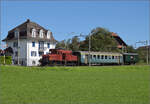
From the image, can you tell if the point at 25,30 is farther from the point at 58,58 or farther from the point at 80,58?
the point at 58,58

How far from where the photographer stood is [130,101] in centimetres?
1048

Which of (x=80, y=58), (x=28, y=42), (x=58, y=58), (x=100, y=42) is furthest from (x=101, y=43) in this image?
(x=58, y=58)

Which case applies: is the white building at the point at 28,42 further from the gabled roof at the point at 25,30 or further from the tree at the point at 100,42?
the tree at the point at 100,42

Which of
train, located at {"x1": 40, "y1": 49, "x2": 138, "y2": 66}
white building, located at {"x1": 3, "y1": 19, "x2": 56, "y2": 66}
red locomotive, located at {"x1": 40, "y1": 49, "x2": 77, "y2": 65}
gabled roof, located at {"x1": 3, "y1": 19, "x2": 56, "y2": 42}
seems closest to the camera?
red locomotive, located at {"x1": 40, "y1": 49, "x2": 77, "y2": 65}

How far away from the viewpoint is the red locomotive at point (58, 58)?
3616 centimetres

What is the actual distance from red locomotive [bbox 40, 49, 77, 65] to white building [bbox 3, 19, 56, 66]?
55.9 ft

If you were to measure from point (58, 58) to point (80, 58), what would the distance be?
5241mm

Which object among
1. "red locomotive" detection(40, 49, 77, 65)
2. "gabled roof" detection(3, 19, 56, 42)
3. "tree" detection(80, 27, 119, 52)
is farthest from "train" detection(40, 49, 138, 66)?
"gabled roof" detection(3, 19, 56, 42)

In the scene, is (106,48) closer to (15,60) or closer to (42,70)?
(15,60)

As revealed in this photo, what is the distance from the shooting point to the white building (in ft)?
179

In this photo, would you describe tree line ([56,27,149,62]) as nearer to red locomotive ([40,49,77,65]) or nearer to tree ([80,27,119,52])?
tree ([80,27,119,52])

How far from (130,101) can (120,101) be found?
0.48 metres

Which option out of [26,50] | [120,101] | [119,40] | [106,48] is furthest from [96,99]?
[119,40]

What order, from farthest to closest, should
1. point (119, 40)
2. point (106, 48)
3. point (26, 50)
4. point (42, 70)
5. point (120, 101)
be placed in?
1. point (119, 40)
2. point (106, 48)
3. point (26, 50)
4. point (42, 70)
5. point (120, 101)
